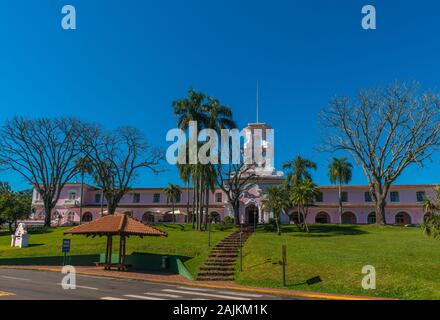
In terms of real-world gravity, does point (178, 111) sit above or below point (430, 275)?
above

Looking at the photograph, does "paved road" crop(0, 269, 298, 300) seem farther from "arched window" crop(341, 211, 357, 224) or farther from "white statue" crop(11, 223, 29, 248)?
"arched window" crop(341, 211, 357, 224)

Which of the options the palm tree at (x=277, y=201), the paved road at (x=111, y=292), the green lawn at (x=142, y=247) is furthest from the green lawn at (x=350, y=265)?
the palm tree at (x=277, y=201)

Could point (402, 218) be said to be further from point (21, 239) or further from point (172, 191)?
point (21, 239)

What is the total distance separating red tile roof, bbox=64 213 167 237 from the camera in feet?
87.4

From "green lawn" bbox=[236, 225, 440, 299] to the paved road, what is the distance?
3846 mm

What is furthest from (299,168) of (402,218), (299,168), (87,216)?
(87,216)

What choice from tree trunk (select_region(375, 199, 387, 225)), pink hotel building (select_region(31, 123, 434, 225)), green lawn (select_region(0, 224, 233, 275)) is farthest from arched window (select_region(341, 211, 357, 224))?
green lawn (select_region(0, 224, 233, 275))

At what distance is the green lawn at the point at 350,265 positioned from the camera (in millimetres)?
19141

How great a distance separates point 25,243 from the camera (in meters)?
39.2

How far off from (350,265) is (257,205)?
3464 centimetres
